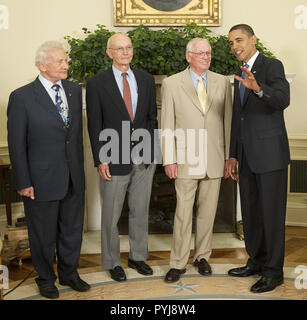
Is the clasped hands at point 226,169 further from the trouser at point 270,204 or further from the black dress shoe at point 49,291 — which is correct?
the black dress shoe at point 49,291

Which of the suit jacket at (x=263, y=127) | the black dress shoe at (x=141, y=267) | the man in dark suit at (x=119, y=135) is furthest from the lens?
the black dress shoe at (x=141, y=267)

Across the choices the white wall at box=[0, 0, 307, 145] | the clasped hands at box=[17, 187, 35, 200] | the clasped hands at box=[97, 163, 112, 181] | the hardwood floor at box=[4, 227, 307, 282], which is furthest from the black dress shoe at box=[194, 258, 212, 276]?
the white wall at box=[0, 0, 307, 145]

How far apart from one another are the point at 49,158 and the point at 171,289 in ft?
3.64

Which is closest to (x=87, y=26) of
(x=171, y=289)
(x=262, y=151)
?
(x=262, y=151)

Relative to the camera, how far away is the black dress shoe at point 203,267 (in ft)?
10.3

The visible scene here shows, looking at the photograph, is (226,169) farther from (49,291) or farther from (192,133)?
(49,291)

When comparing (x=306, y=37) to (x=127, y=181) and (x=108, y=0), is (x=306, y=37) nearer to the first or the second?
(x=108, y=0)

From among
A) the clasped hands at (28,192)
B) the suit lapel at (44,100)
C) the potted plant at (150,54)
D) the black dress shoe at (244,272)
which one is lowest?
the black dress shoe at (244,272)

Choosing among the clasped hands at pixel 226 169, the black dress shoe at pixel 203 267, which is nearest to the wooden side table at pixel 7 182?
the clasped hands at pixel 226 169

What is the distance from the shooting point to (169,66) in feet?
12.8

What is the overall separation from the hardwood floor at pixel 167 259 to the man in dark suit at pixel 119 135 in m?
0.37

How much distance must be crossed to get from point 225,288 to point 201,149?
883 millimetres

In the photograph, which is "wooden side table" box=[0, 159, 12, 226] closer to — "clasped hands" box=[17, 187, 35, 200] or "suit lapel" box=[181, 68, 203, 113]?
"clasped hands" box=[17, 187, 35, 200]

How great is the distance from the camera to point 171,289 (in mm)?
2928
